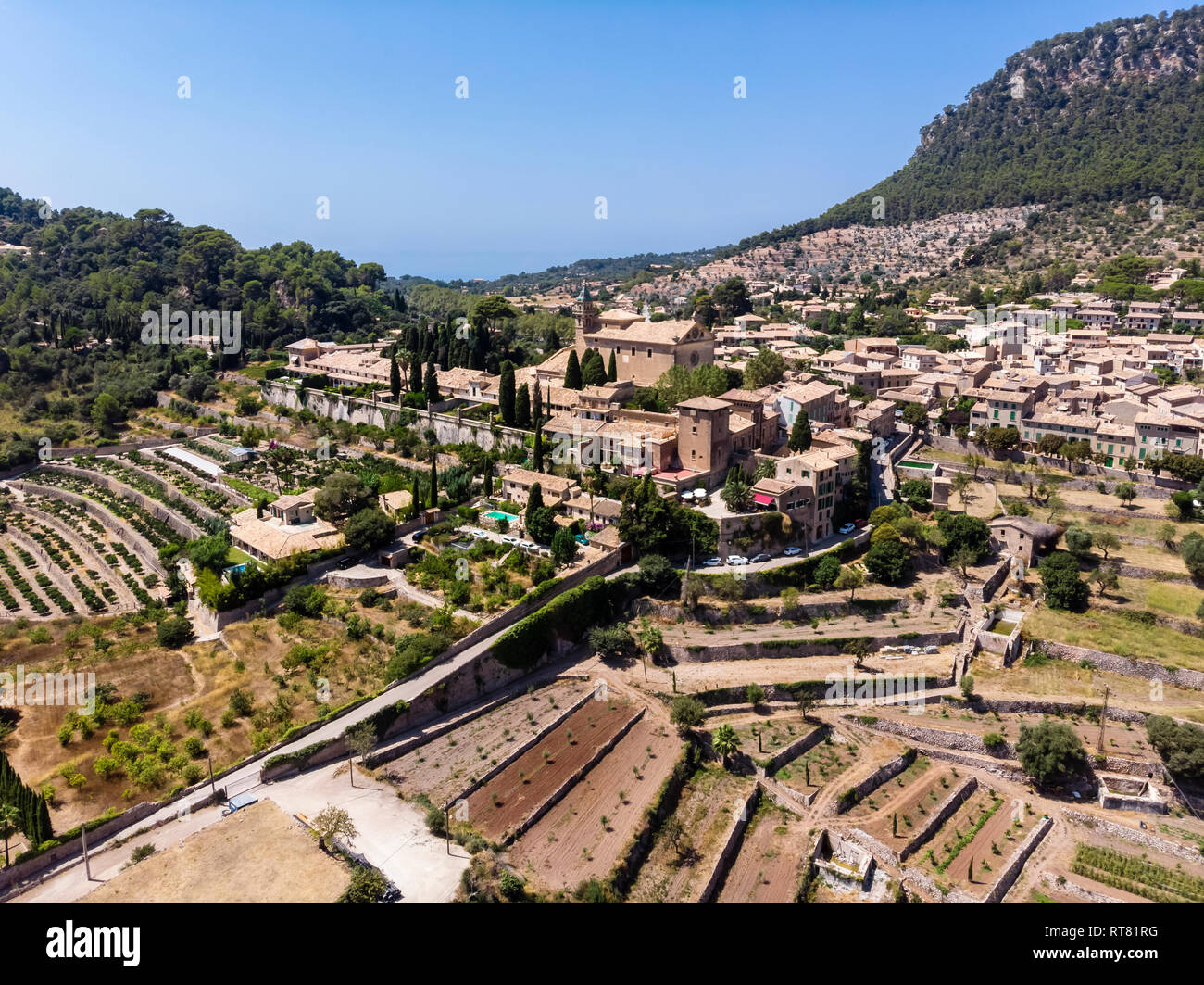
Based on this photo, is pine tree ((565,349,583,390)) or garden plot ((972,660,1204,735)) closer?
garden plot ((972,660,1204,735))

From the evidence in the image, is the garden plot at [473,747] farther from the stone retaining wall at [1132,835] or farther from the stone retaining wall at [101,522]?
the stone retaining wall at [101,522]

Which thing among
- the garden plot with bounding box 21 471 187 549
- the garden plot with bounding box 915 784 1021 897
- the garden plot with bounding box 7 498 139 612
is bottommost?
the garden plot with bounding box 915 784 1021 897

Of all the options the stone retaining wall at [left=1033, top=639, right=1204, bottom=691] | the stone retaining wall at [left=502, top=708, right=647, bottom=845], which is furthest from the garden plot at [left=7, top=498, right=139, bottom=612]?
the stone retaining wall at [left=1033, top=639, right=1204, bottom=691]

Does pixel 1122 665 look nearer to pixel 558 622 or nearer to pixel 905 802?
pixel 905 802

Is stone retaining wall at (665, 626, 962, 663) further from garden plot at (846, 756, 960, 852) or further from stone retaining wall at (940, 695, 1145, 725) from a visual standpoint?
garden plot at (846, 756, 960, 852)

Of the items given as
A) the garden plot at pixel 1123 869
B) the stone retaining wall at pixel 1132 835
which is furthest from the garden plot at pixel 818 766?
the stone retaining wall at pixel 1132 835

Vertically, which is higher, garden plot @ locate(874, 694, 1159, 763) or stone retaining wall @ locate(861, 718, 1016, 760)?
garden plot @ locate(874, 694, 1159, 763)

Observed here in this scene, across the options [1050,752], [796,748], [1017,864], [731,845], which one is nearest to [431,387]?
[796,748]

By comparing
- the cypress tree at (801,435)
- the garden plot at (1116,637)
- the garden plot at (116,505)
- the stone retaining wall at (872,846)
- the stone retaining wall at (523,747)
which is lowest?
the stone retaining wall at (872,846)
